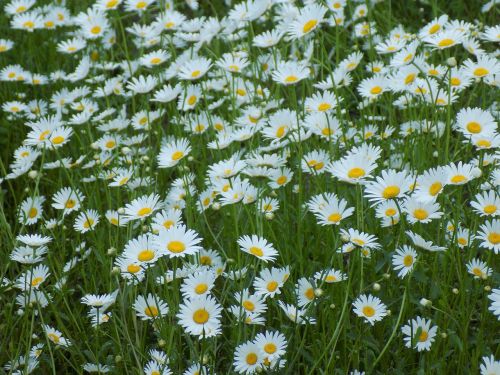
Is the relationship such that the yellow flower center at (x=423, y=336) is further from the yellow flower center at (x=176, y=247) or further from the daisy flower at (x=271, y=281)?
the yellow flower center at (x=176, y=247)

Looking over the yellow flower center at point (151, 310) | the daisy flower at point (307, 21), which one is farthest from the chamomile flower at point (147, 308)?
the daisy flower at point (307, 21)

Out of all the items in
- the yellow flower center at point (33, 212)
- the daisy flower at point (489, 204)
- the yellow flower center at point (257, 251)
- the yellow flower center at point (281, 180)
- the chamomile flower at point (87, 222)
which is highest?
the yellow flower center at point (281, 180)

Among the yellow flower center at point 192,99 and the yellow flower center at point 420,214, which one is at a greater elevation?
the yellow flower center at point 192,99

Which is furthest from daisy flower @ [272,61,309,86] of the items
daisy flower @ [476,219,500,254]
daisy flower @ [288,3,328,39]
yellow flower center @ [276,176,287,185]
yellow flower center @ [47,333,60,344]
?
yellow flower center @ [47,333,60,344]

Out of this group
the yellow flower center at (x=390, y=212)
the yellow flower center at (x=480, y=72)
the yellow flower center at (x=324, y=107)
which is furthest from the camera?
the yellow flower center at (x=324, y=107)

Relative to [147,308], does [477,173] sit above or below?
above

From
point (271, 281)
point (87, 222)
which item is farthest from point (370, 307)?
point (87, 222)

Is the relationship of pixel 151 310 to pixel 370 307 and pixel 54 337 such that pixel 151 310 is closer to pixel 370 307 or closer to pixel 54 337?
pixel 54 337
